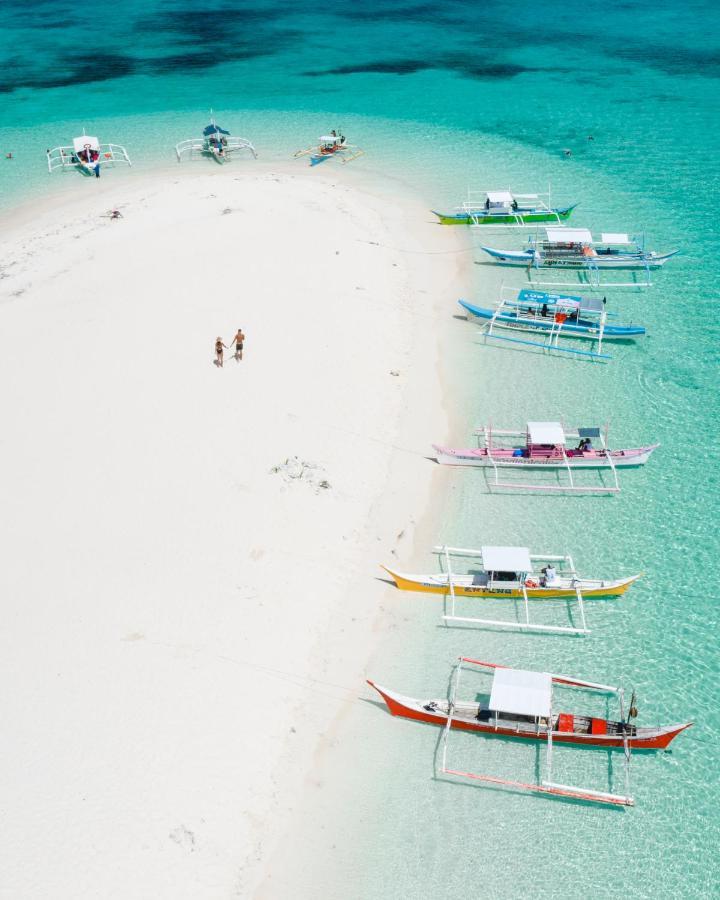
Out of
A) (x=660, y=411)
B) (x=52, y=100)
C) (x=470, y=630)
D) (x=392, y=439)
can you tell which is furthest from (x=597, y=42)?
(x=470, y=630)

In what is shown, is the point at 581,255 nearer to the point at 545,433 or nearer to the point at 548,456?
the point at 545,433

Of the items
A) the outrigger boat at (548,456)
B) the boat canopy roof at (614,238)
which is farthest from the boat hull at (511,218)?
the outrigger boat at (548,456)

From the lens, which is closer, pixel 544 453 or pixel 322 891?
pixel 322 891

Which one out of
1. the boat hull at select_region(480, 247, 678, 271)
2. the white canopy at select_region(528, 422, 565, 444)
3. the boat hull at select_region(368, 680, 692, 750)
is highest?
the boat hull at select_region(480, 247, 678, 271)

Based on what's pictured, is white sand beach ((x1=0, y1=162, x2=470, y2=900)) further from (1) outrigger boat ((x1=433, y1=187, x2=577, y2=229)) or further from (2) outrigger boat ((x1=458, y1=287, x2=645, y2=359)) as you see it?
(1) outrigger boat ((x1=433, y1=187, x2=577, y2=229))

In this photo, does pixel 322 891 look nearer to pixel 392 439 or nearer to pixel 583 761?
pixel 583 761

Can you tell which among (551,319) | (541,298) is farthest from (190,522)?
(541,298)

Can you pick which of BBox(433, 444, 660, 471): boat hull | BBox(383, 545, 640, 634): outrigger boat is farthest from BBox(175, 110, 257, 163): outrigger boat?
BBox(383, 545, 640, 634): outrigger boat
